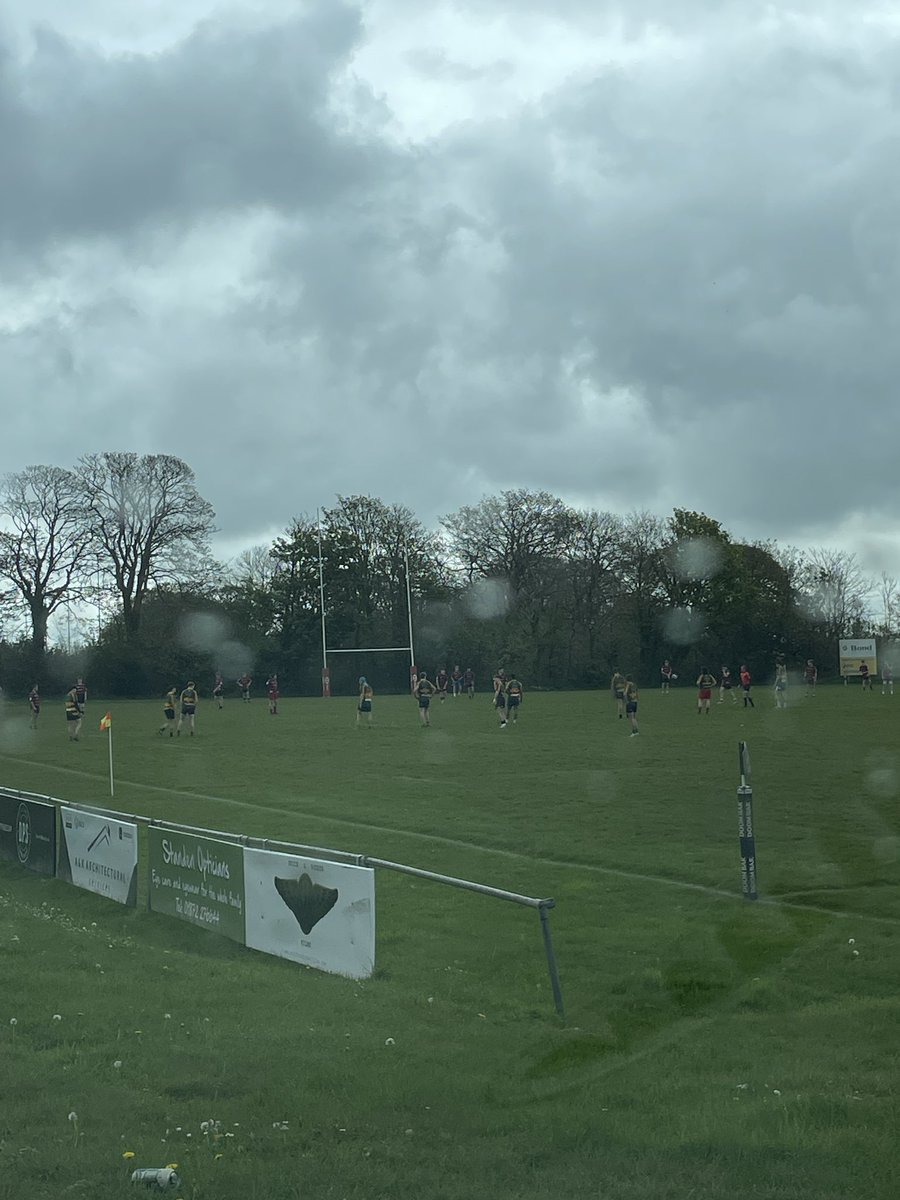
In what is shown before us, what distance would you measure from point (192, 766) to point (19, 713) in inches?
1370

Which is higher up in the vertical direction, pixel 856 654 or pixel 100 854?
pixel 856 654

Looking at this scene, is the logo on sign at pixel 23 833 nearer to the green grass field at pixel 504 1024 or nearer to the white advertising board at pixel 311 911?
the green grass field at pixel 504 1024

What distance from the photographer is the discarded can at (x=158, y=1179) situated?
5453mm

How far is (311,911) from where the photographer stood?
10750mm

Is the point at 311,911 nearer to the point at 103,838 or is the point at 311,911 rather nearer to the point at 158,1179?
the point at 103,838

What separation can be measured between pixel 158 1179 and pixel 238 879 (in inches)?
A: 250

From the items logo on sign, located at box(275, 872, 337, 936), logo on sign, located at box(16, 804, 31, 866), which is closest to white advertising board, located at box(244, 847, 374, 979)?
logo on sign, located at box(275, 872, 337, 936)

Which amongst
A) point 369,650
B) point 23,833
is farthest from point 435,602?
point 23,833

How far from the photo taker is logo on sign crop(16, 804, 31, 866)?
16.6m

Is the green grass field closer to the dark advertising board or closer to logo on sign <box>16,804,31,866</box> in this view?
logo on sign <box>16,804,31,866</box>

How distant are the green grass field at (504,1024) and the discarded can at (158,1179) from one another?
9 cm

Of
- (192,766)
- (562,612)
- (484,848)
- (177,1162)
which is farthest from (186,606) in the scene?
(177,1162)

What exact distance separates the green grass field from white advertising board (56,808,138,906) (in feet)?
0.84

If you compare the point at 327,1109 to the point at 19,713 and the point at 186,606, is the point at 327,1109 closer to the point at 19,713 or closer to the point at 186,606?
the point at 19,713
